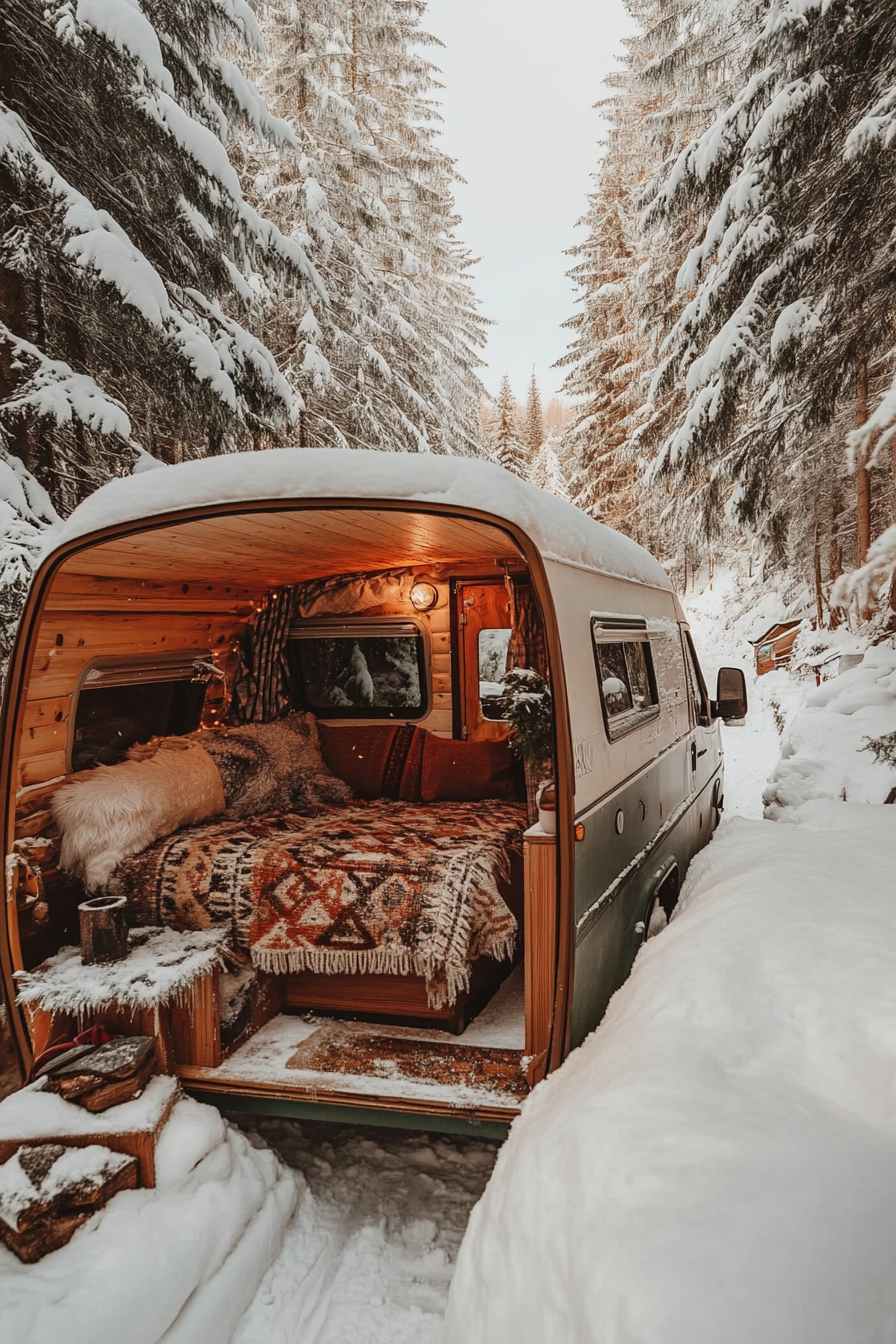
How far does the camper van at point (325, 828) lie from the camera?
2.94m

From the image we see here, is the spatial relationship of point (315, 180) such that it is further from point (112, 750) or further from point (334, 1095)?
point (334, 1095)

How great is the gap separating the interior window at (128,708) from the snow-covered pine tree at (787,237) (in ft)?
19.7

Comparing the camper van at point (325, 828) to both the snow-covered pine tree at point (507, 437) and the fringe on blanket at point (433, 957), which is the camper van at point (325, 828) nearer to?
the fringe on blanket at point (433, 957)

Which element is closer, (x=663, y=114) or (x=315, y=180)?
(x=315, y=180)

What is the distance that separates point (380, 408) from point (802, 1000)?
12.6 meters

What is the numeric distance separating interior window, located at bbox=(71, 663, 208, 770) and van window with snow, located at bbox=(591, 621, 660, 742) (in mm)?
3001

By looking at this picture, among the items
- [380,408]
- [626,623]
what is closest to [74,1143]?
[626,623]

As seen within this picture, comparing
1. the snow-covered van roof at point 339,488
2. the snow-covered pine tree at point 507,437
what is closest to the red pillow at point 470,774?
the snow-covered van roof at point 339,488

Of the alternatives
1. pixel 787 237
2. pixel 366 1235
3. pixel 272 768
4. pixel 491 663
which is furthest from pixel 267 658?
pixel 787 237

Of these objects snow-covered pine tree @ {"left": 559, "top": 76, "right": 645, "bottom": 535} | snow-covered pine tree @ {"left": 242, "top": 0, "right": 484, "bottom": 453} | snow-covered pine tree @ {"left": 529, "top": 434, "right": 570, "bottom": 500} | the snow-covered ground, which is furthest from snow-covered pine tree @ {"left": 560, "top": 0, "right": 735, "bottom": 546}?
the snow-covered ground

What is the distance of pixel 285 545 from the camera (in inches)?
171

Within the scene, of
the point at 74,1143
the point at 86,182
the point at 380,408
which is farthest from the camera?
the point at 380,408

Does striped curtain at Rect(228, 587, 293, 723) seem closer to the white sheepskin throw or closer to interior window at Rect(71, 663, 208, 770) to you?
interior window at Rect(71, 663, 208, 770)

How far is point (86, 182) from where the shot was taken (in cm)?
600
